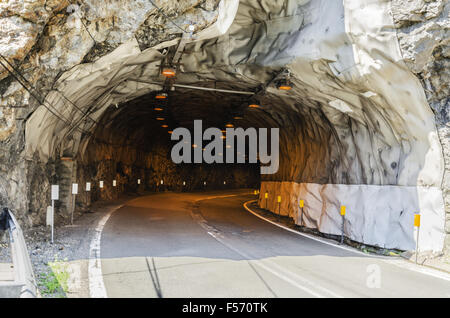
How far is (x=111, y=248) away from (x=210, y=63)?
7.46 m

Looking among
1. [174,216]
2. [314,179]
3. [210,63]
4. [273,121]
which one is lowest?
[174,216]

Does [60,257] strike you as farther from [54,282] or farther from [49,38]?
[49,38]

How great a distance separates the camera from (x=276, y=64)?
42.8ft

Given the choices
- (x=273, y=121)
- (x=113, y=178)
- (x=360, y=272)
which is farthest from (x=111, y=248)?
(x=113, y=178)

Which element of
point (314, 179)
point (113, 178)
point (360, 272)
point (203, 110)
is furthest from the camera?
point (113, 178)

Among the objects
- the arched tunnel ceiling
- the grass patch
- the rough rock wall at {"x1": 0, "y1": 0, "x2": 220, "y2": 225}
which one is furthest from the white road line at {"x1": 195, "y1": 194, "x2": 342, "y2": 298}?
the rough rock wall at {"x1": 0, "y1": 0, "x2": 220, "y2": 225}

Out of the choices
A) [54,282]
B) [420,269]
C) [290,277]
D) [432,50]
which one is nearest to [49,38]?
[54,282]

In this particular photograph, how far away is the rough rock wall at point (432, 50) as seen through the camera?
938cm

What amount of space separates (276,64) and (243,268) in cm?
721

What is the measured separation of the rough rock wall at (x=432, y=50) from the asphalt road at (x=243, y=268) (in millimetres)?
2663

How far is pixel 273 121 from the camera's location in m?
21.6

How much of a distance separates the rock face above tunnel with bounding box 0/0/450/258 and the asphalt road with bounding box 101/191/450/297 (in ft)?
7.71

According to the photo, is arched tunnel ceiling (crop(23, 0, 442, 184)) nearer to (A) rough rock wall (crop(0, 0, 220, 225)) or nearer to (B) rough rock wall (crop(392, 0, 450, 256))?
(B) rough rock wall (crop(392, 0, 450, 256))
